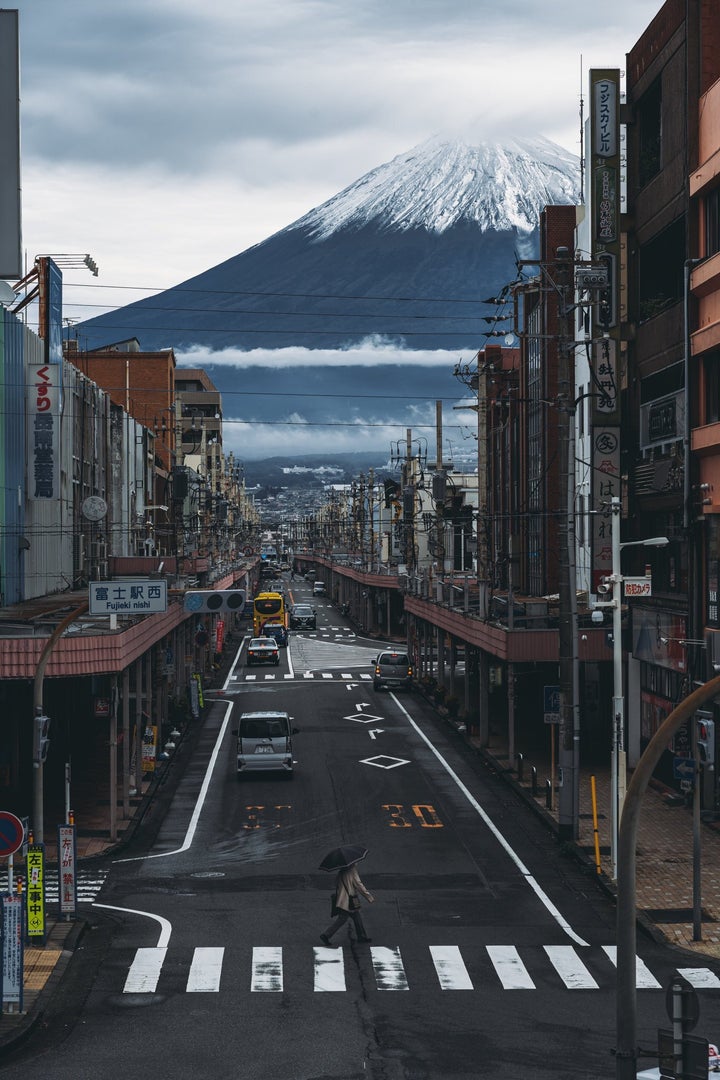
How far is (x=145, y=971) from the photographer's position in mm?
23484

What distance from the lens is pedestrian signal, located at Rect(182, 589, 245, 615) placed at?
187ft

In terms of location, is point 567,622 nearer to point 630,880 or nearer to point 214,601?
point 630,880

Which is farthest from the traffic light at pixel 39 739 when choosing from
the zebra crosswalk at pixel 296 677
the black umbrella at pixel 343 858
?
the zebra crosswalk at pixel 296 677

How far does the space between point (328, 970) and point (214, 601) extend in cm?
3507

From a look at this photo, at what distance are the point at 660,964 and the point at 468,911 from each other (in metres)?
4.83

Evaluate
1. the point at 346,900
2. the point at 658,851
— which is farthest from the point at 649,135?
A: the point at 346,900

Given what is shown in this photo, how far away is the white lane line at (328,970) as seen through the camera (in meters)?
22.4

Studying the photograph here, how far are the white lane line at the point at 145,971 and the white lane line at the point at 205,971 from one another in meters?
0.56

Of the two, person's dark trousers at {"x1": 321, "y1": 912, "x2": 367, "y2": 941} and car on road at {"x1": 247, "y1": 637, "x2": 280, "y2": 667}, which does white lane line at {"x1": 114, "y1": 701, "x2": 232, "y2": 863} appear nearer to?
person's dark trousers at {"x1": 321, "y1": 912, "x2": 367, "y2": 941}

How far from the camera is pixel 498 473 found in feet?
295

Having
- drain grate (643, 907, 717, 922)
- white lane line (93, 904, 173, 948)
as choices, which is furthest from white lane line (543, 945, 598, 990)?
white lane line (93, 904, 173, 948)

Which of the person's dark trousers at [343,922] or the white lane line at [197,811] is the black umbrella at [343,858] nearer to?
the person's dark trousers at [343,922]

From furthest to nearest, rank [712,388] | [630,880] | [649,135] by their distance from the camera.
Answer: [649,135], [712,388], [630,880]

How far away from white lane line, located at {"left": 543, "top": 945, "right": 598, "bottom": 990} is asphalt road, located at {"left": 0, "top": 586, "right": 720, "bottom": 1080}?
62 millimetres
